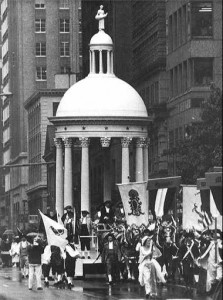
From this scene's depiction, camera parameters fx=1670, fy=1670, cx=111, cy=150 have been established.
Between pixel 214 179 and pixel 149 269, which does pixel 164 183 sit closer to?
pixel 149 269

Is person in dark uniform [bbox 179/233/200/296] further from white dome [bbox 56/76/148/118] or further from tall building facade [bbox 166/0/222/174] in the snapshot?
white dome [bbox 56/76/148/118]

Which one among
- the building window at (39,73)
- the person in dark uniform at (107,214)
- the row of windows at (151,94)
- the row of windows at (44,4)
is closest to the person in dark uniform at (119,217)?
the person in dark uniform at (107,214)

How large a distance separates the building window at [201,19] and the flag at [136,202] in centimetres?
2445

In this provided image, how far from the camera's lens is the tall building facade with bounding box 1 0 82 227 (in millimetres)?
153000

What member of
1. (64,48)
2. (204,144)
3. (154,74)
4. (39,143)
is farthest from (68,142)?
(64,48)

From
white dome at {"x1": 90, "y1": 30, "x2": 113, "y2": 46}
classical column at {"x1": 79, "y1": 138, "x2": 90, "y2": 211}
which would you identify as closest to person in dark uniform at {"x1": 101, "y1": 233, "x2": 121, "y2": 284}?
classical column at {"x1": 79, "y1": 138, "x2": 90, "y2": 211}

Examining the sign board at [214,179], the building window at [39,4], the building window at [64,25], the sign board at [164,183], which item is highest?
the building window at [39,4]

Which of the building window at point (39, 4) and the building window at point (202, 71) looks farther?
the building window at point (39, 4)

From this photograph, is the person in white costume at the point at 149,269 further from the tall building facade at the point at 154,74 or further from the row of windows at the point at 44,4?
the row of windows at the point at 44,4

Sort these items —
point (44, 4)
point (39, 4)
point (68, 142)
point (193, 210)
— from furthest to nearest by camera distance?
point (39, 4)
point (44, 4)
point (68, 142)
point (193, 210)

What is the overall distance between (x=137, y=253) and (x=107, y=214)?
7.49 m

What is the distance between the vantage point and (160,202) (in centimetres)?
5431

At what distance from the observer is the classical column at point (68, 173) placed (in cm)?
7969

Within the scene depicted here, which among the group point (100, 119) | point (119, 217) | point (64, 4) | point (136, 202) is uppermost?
point (64, 4)
